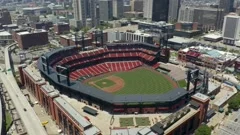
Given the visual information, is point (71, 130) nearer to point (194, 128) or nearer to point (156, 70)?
point (194, 128)

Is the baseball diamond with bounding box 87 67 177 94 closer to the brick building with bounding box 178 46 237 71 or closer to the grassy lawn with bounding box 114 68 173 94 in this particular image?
the grassy lawn with bounding box 114 68 173 94

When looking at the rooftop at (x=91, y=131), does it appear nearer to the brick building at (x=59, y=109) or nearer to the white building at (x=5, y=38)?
the brick building at (x=59, y=109)

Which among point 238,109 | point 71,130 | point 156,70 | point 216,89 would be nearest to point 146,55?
point 156,70

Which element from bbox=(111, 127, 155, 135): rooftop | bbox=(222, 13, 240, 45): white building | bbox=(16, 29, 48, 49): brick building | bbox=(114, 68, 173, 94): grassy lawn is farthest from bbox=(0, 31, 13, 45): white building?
bbox=(222, 13, 240, 45): white building

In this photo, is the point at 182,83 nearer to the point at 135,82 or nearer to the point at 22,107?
the point at 135,82

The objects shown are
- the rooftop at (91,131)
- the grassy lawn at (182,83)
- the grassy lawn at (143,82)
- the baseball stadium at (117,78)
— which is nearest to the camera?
the rooftop at (91,131)

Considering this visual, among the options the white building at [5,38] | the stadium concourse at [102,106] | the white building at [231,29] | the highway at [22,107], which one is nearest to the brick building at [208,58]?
the white building at [231,29]

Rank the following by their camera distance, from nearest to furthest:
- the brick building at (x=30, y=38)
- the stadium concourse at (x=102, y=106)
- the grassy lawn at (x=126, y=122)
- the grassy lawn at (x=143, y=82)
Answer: the stadium concourse at (x=102, y=106) → the grassy lawn at (x=126, y=122) → the grassy lawn at (x=143, y=82) → the brick building at (x=30, y=38)
